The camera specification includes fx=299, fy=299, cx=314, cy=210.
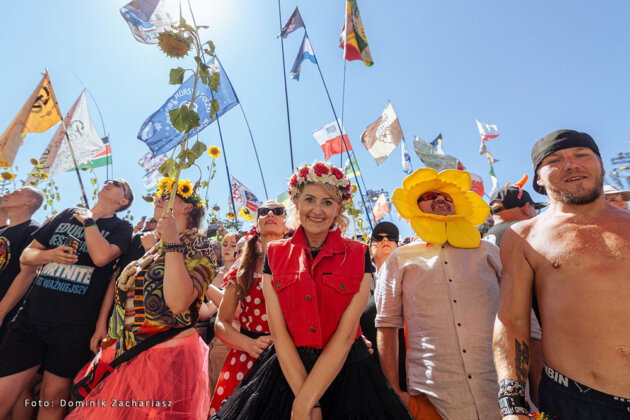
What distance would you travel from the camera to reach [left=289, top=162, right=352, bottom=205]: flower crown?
2158 mm

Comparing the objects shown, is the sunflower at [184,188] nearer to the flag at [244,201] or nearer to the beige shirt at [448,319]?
the beige shirt at [448,319]

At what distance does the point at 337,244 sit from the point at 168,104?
6.51 meters

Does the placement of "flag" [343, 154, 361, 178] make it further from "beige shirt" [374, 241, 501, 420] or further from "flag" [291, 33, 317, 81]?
"beige shirt" [374, 241, 501, 420]

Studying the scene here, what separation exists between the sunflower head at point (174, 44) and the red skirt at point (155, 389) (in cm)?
210

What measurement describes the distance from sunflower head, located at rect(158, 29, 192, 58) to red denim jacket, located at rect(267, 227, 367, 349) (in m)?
1.48

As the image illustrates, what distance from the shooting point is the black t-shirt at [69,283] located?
2.76m

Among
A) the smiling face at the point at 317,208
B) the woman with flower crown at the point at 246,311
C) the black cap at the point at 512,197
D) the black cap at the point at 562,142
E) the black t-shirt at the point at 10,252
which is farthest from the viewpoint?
the black cap at the point at 512,197

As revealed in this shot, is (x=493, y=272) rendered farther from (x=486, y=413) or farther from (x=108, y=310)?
(x=108, y=310)

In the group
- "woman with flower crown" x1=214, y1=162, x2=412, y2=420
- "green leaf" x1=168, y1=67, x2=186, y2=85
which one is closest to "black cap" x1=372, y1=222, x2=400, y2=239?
"woman with flower crown" x1=214, y1=162, x2=412, y2=420

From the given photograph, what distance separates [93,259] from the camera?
2.86 m

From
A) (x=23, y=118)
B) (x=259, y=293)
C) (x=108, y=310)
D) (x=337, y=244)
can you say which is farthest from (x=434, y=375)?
(x=23, y=118)

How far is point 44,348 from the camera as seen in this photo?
2787 millimetres

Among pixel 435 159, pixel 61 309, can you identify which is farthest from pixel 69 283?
pixel 435 159

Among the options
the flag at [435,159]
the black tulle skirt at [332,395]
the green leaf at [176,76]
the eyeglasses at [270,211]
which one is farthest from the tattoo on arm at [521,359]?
the flag at [435,159]
